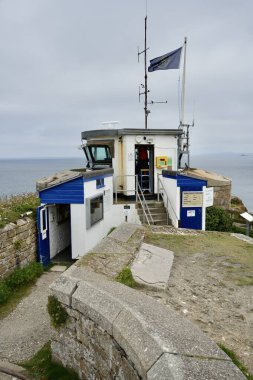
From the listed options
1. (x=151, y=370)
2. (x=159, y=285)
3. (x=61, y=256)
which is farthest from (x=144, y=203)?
(x=151, y=370)

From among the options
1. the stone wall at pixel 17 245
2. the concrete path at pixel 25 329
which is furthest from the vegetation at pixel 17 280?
the concrete path at pixel 25 329

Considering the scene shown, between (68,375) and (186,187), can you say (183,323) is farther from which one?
(186,187)

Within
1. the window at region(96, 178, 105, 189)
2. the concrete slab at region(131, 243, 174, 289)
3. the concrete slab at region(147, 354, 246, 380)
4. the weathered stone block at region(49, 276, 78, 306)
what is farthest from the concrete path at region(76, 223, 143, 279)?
the window at region(96, 178, 105, 189)

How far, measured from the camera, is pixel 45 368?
4934 millimetres

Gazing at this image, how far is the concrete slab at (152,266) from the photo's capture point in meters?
5.89

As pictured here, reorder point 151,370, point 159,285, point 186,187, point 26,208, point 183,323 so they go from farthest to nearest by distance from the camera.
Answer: point 186,187, point 26,208, point 159,285, point 183,323, point 151,370

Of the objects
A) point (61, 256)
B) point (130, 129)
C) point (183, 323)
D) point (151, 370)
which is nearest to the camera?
point (151, 370)

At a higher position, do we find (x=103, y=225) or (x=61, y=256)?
(x=103, y=225)

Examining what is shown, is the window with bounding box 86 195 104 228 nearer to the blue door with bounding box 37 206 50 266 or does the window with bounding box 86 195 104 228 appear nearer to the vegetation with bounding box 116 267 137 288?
the blue door with bounding box 37 206 50 266

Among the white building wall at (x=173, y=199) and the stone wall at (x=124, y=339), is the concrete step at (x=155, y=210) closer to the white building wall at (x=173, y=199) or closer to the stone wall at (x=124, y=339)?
the white building wall at (x=173, y=199)

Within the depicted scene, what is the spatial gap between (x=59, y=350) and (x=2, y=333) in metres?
2.37

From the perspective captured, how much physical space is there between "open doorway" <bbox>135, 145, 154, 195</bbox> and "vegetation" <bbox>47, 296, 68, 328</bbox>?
1014cm

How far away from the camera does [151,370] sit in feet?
9.80

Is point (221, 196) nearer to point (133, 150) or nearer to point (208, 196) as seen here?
point (208, 196)
